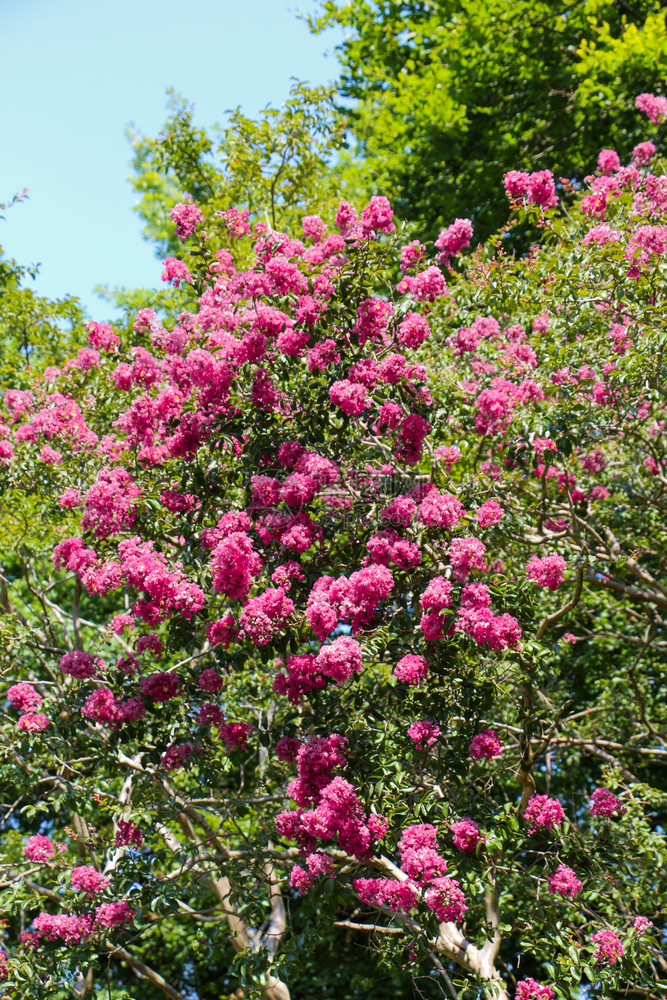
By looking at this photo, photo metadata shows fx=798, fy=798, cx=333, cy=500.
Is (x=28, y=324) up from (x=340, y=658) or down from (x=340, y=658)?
up

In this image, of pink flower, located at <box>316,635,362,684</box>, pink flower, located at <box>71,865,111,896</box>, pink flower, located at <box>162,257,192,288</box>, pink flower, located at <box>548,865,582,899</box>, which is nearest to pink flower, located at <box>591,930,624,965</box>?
pink flower, located at <box>548,865,582,899</box>

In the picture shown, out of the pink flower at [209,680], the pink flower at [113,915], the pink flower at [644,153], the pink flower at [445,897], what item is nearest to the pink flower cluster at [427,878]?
the pink flower at [445,897]

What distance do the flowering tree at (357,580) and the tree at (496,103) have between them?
5.28 m

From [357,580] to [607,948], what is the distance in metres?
2.54

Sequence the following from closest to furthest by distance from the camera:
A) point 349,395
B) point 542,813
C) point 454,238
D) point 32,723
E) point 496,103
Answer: point 542,813, point 349,395, point 32,723, point 454,238, point 496,103

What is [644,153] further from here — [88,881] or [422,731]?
[88,881]

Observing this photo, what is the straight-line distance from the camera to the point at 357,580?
13.9ft

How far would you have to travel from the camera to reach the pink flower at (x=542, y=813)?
182 inches

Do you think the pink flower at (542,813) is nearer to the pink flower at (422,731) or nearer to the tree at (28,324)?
the pink flower at (422,731)

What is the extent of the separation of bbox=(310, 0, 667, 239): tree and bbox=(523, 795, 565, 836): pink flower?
8.37m

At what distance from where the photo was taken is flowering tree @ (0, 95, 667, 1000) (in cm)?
428

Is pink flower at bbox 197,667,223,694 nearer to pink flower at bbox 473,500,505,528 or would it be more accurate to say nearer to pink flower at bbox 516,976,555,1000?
pink flower at bbox 473,500,505,528

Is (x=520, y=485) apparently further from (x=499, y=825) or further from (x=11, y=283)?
(x=11, y=283)

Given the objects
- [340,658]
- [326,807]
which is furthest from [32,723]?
[340,658]
